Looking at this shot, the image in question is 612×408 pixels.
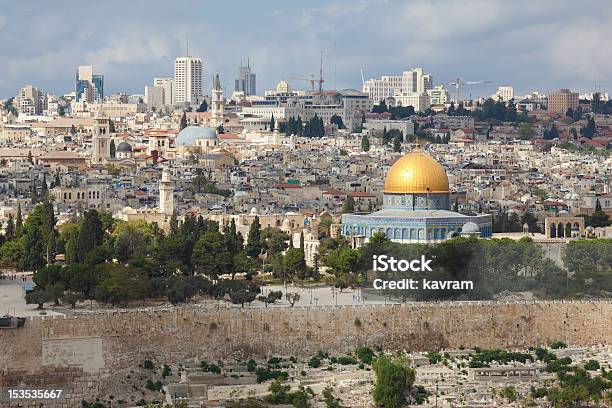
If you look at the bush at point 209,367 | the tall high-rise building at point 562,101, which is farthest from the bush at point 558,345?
the tall high-rise building at point 562,101

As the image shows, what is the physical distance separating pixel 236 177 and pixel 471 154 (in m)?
28.1

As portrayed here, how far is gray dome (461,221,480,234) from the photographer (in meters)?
58.5

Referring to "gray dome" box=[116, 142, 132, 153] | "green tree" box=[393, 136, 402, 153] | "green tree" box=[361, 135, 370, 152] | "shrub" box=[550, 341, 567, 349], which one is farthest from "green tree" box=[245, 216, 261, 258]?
"green tree" box=[361, 135, 370, 152]

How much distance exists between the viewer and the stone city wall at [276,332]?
40.0 m

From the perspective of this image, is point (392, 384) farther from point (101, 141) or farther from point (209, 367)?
point (101, 141)

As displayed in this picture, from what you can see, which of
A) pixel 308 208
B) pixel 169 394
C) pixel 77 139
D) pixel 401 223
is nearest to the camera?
pixel 169 394

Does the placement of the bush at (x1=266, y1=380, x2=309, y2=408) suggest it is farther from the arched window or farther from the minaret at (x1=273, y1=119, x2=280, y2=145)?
the minaret at (x1=273, y1=119, x2=280, y2=145)

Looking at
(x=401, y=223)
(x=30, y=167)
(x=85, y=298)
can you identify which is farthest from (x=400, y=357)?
Result: (x=30, y=167)

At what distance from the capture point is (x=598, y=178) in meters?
95.0

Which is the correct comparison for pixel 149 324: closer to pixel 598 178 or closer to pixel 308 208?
pixel 308 208

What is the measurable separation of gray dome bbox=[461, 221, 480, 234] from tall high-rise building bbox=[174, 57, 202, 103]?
447 feet

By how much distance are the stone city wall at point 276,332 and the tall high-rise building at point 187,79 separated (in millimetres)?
150309

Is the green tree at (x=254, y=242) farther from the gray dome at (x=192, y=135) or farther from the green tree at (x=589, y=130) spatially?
the green tree at (x=589, y=130)

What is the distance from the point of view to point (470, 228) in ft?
193
